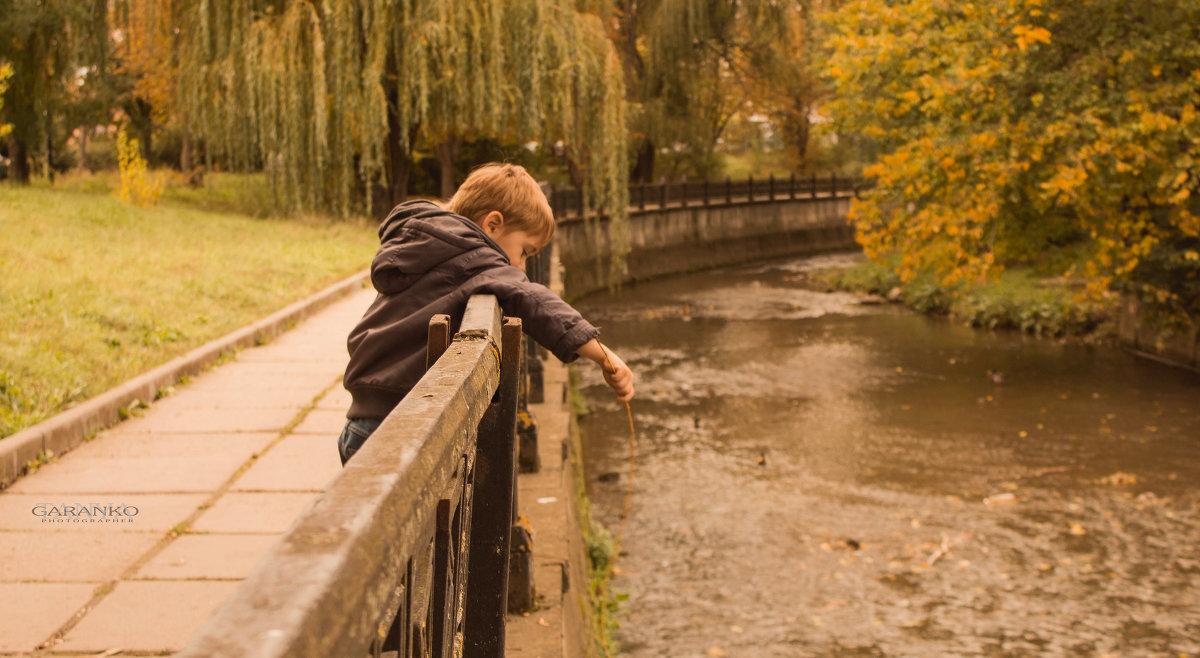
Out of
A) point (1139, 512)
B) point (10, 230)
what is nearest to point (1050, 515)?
point (1139, 512)

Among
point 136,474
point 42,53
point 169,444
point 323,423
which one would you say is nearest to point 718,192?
point 42,53

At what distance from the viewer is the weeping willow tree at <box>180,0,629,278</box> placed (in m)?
16.0

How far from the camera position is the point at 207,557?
3781 mm

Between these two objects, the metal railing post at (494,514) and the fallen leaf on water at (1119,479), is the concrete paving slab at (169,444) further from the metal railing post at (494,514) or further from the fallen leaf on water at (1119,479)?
the fallen leaf on water at (1119,479)

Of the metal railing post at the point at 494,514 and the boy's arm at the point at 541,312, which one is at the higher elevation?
the boy's arm at the point at 541,312

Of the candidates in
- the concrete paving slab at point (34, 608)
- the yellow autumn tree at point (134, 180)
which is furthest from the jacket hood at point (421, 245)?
the yellow autumn tree at point (134, 180)

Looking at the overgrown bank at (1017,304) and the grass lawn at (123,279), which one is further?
the overgrown bank at (1017,304)

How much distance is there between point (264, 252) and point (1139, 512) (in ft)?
32.5

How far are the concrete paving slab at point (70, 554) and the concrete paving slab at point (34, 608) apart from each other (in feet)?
0.25

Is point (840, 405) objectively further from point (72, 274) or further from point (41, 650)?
point (41, 650)

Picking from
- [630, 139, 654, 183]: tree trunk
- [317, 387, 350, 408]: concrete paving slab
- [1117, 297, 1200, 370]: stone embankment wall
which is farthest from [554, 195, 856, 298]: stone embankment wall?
[317, 387, 350, 408]: concrete paving slab

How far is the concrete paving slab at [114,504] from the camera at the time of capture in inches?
160

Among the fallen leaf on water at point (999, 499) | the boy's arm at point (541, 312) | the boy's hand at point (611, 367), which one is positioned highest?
the boy's arm at point (541, 312)

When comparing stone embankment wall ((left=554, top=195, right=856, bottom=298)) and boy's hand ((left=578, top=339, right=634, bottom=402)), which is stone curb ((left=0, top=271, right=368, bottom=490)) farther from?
stone embankment wall ((left=554, top=195, right=856, bottom=298))
